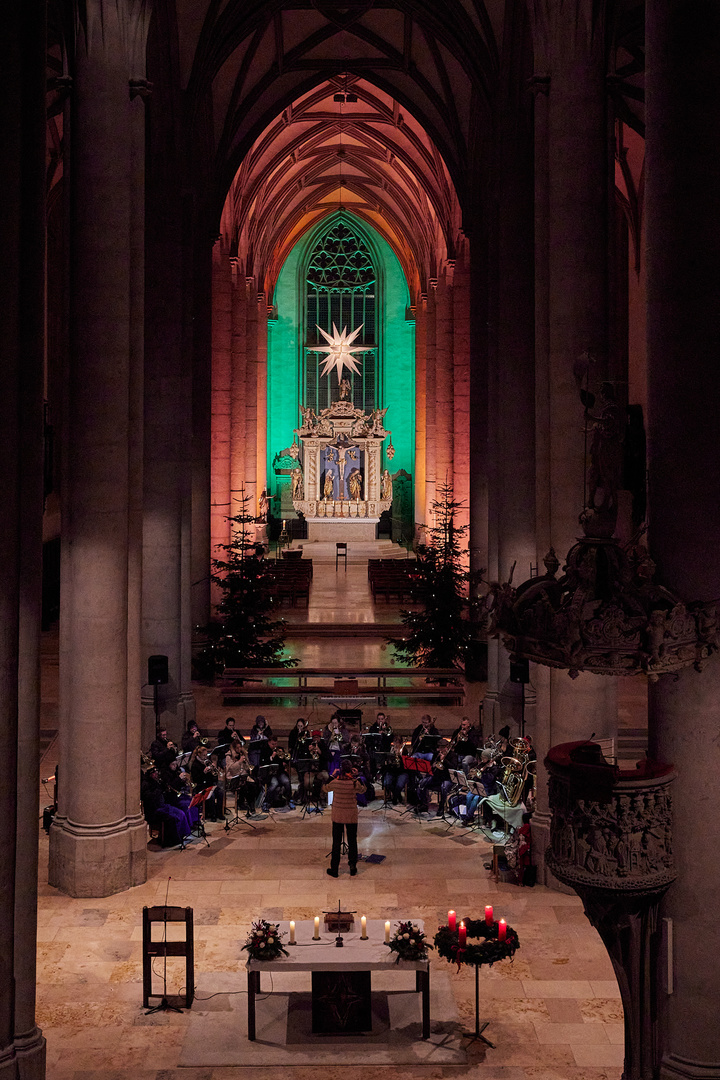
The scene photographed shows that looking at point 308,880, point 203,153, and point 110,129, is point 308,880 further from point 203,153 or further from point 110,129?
point 203,153

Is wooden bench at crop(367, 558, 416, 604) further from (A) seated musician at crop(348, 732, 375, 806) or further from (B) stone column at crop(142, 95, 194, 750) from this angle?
(A) seated musician at crop(348, 732, 375, 806)

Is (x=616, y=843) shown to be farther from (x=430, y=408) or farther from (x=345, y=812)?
(x=430, y=408)

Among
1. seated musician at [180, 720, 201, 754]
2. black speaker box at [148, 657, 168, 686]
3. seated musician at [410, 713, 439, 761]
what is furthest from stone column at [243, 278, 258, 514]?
seated musician at [410, 713, 439, 761]

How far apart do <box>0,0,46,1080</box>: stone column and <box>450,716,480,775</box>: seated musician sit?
819cm

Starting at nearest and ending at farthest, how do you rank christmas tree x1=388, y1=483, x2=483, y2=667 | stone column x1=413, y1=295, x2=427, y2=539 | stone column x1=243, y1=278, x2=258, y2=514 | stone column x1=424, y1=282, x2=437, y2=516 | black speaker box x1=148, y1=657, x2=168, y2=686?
black speaker box x1=148, y1=657, x2=168, y2=686, christmas tree x1=388, y1=483, x2=483, y2=667, stone column x1=243, y1=278, x2=258, y2=514, stone column x1=424, y1=282, x2=437, y2=516, stone column x1=413, y1=295, x2=427, y2=539

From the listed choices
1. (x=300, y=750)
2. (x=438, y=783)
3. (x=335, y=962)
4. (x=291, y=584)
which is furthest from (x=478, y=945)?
(x=291, y=584)

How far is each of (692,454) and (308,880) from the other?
7.97m

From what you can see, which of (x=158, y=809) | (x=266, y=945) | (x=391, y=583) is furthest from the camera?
(x=391, y=583)

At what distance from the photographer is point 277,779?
16359 mm

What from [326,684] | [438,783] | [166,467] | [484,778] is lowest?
[438,783]

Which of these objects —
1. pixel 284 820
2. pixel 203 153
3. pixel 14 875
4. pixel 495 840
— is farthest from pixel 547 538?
pixel 203 153

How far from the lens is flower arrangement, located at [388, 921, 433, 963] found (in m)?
9.55

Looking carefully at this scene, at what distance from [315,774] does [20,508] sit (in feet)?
28.7

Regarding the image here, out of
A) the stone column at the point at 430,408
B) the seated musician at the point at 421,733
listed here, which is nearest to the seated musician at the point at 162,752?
the seated musician at the point at 421,733
